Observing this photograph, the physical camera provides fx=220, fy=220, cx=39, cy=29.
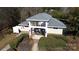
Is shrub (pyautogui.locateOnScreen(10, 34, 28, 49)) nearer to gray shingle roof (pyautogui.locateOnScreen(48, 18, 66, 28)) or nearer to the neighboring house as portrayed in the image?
Answer: the neighboring house

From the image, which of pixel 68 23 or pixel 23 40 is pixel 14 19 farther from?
Answer: pixel 68 23

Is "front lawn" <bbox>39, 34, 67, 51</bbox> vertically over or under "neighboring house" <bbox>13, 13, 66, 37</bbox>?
under

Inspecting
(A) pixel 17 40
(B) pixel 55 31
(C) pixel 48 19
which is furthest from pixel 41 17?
(A) pixel 17 40

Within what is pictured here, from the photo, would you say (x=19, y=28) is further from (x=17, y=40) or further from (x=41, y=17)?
(x=41, y=17)

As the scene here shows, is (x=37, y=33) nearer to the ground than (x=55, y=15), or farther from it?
nearer to the ground

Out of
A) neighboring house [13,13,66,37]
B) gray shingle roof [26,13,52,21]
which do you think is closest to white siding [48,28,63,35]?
neighboring house [13,13,66,37]
